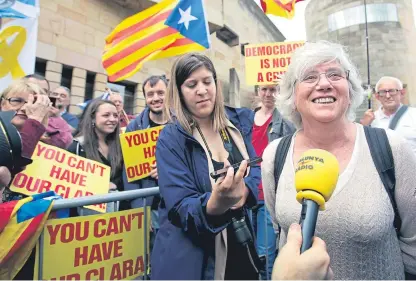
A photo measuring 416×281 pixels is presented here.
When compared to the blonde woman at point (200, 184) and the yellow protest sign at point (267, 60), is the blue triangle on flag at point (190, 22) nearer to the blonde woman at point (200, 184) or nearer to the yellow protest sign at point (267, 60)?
the yellow protest sign at point (267, 60)

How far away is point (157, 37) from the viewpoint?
18.4ft

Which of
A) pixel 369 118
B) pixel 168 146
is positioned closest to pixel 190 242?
pixel 168 146

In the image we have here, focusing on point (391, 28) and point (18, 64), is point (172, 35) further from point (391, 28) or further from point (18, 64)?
point (391, 28)

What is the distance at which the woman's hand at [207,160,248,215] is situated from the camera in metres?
1.28

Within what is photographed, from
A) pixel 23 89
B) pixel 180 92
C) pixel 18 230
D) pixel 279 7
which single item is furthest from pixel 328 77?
pixel 279 7

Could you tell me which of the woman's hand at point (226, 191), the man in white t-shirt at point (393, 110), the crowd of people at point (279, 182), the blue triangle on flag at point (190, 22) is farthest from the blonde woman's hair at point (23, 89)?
the man in white t-shirt at point (393, 110)

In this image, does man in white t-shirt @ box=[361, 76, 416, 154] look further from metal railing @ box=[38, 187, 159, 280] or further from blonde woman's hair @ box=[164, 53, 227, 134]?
metal railing @ box=[38, 187, 159, 280]

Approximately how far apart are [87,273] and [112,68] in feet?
14.4

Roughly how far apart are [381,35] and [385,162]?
3259cm

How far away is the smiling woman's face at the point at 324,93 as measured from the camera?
154 cm

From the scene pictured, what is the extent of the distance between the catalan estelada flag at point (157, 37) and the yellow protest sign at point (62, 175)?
2.74m

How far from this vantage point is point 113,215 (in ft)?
7.59

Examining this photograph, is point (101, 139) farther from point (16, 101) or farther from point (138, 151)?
point (16, 101)

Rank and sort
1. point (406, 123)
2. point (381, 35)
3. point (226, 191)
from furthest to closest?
point (381, 35)
point (406, 123)
point (226, 191)
